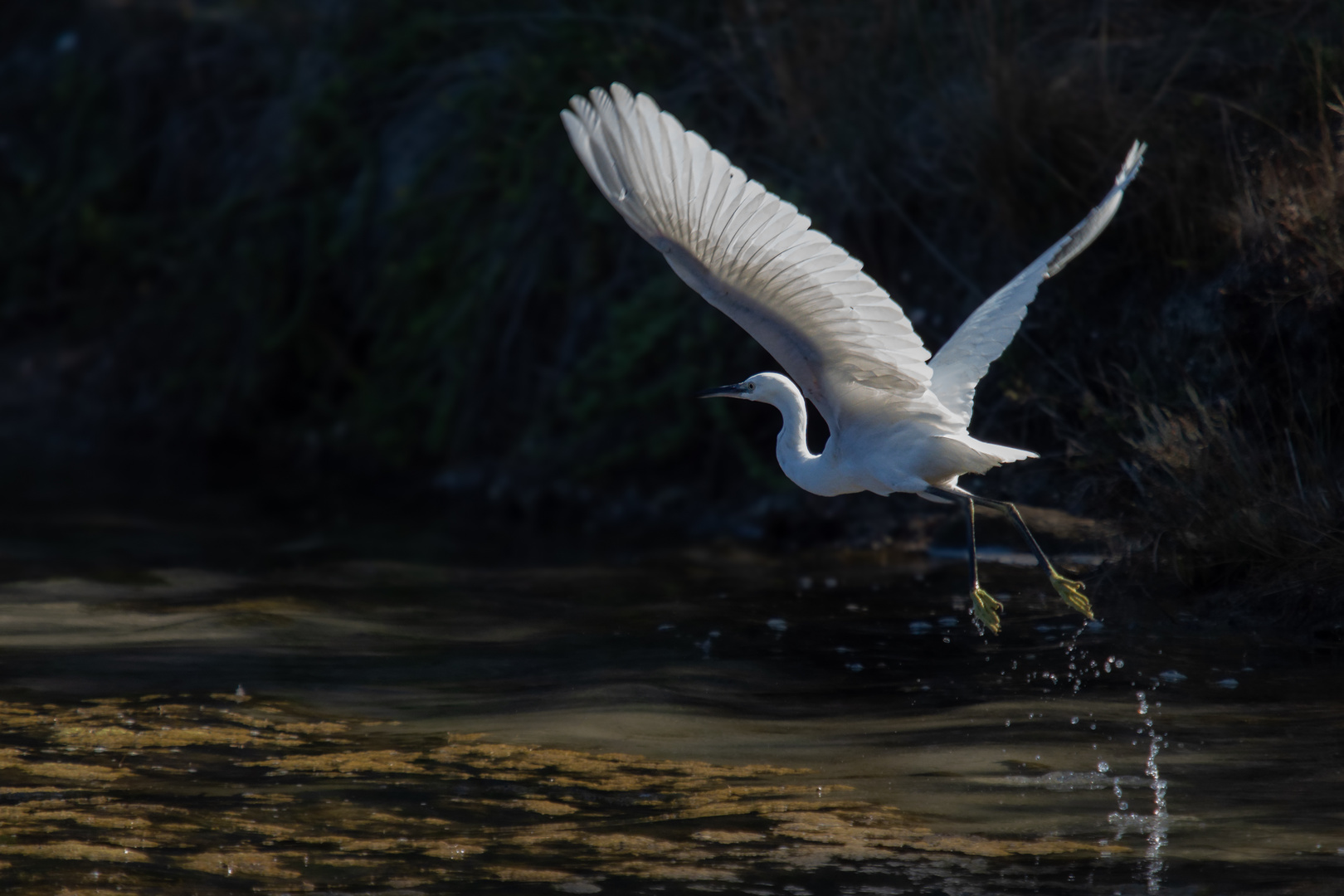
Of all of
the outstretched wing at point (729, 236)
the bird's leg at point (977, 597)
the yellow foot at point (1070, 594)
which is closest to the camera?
the outstretched wing at point (729, 236)

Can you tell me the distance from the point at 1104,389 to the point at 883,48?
306cm

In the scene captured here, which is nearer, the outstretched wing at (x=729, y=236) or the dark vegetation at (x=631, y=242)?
the outstretched wing at (x=729, y=236)

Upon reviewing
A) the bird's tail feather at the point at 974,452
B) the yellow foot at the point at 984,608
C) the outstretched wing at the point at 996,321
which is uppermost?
the outstretched wing at the point at 996,321

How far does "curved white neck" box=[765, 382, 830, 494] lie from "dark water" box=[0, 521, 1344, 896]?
29.9 inches

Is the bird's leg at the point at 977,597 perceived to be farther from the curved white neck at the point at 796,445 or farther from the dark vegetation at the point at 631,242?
the dark vegetation at the point at 631,242

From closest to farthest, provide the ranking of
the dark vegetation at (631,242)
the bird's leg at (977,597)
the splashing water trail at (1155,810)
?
the splashing water trail at (1155,810), the bird's leg at (977,597), the dark vegetation at (631,242)

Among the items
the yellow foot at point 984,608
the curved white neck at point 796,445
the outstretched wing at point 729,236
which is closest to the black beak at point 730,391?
the curved white neck at point 796,445

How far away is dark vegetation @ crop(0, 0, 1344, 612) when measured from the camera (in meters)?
7.27

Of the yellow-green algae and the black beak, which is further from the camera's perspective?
the black beak

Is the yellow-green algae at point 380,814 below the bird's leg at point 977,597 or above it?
below

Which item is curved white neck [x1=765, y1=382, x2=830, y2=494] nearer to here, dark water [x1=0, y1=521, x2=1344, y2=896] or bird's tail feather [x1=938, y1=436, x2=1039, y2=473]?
bird's tail feather [x1=938, y1=436, x2=1039, y2=473]

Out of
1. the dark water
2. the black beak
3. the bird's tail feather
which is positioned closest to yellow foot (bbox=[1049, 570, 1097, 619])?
the dark water

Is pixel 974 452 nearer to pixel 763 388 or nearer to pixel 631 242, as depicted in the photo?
pixel 763 388

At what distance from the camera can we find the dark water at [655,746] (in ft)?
13.1
